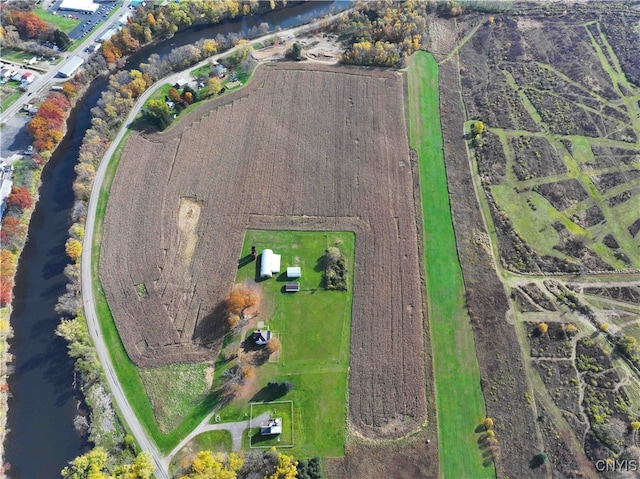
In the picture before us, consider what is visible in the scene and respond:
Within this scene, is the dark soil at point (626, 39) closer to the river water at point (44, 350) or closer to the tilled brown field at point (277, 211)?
the tilled brown field at point (277, 211)

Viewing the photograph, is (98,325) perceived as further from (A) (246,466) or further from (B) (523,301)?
(B) (523,301)

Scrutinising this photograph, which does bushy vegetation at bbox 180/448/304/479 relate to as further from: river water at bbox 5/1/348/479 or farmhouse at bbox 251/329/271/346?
river water at bbox 5/1/348/479

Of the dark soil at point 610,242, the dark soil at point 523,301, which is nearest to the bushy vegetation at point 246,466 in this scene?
the dark soil at point 523,301

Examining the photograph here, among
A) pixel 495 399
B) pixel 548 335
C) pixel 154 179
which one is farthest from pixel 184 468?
pixel 548 335

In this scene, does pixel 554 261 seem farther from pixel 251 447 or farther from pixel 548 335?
pixel 251 447

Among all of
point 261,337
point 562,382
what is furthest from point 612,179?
point 261,337
